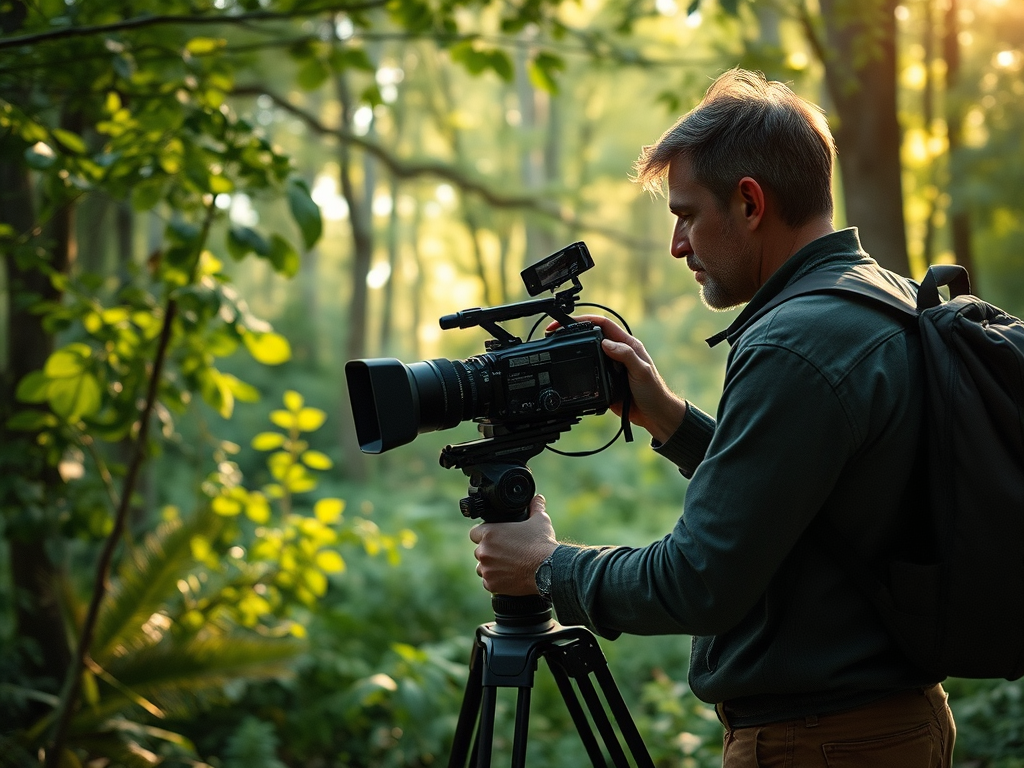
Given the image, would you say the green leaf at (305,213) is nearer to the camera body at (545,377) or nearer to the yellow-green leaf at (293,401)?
the camera body at (545,377)

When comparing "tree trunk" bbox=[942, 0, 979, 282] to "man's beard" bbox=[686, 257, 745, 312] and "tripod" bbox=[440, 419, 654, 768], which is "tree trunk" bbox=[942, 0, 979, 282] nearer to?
"man's beard" bbox=[686, 257, 745, 312]

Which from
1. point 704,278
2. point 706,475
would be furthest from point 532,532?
point 704,278

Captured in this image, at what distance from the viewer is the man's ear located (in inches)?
65.4

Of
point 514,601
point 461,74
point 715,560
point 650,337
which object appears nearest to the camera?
point 715,560

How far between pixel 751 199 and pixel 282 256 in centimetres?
149

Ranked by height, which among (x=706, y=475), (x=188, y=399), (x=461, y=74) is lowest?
(x=706, y=475)

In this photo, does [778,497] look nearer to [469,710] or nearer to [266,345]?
[469,710]

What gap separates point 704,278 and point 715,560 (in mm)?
658

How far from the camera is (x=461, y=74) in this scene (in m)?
18.5

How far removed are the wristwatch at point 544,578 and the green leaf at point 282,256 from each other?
1.33 meters

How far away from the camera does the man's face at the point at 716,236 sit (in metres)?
1.72

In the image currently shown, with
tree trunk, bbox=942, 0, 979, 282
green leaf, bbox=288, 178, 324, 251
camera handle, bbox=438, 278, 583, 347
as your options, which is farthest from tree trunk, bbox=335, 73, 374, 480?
camera handle, bbox=438, 278, 583, 347

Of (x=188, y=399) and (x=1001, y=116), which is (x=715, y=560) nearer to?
(x=188, y=399)

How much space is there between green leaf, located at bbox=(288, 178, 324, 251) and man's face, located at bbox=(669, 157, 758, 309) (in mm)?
1064
